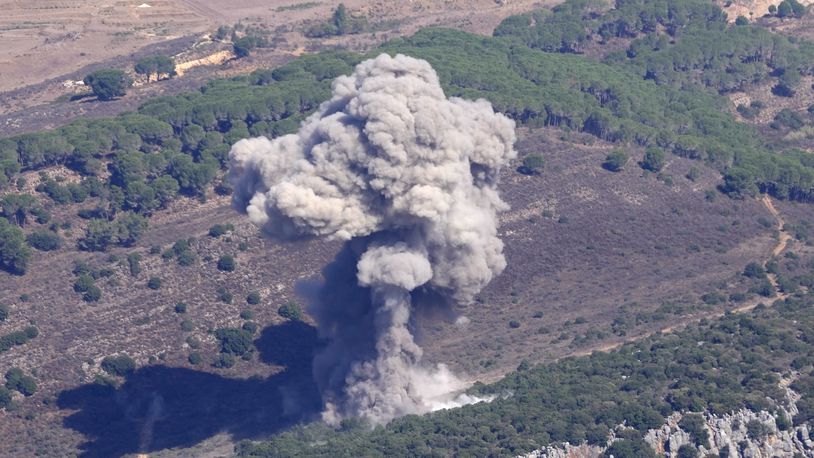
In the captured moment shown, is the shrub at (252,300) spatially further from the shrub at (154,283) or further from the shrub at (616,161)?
the shrub at (616,161)

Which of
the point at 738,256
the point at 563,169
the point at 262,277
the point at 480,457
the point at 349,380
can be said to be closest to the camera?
the point at 480,457

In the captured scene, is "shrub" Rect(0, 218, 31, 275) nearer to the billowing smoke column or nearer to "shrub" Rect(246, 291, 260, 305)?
A: "shrub" Rect(246, 291, 260, 305)

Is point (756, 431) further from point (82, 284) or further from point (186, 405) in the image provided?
point (82, 284)

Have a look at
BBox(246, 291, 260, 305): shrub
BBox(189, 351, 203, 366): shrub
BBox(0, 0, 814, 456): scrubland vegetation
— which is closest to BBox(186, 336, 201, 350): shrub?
BBox(0, 0, 814, 456): scrubland vegetation

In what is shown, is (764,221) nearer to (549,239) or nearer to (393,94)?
(549,239)

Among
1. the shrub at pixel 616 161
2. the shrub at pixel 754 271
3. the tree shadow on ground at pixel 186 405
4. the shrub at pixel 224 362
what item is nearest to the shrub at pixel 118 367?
the tree shadow on ground at pixel 186 405

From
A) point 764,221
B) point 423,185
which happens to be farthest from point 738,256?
point 423,185

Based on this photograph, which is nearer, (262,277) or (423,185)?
(423,185)
